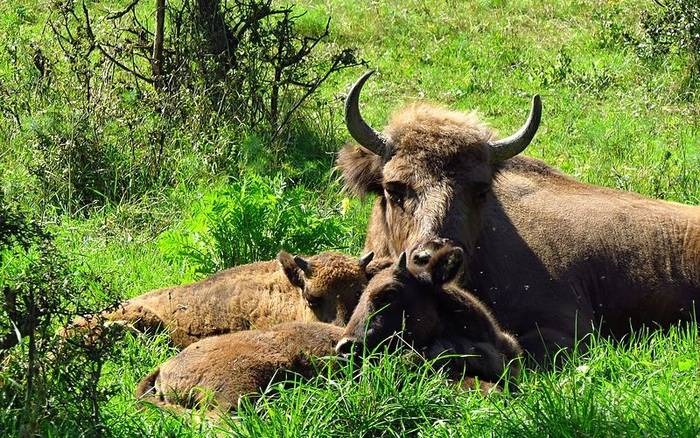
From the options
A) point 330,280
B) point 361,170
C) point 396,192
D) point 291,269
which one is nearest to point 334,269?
point 330,280

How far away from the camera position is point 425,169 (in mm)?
8641

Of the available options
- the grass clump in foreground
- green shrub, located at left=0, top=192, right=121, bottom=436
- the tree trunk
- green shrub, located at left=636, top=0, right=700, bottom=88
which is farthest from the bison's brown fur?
green shrub, located at left=636, top=0, right=700, bottom=88

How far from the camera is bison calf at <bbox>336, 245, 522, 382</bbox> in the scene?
7.07 m

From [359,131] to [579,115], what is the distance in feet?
19.5

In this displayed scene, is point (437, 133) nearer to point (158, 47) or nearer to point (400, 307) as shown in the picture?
point (400, 307)

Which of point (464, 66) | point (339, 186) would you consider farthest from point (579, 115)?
point (339, 186)

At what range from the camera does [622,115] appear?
14195mm

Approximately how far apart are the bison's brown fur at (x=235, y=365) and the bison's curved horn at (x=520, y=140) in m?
2.52

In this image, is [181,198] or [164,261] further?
[181,198]

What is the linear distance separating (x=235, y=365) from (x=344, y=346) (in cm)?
65

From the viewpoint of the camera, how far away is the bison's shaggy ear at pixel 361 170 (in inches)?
362

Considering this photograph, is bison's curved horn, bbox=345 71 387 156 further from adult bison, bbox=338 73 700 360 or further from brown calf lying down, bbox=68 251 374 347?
brown calf lying down, bbox=68 251 374 347

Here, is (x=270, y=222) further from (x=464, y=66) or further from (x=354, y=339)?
(x=464, y=66)

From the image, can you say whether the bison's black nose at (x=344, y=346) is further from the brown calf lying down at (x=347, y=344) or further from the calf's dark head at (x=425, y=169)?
the calf's dark head at (x=425, y=169)
